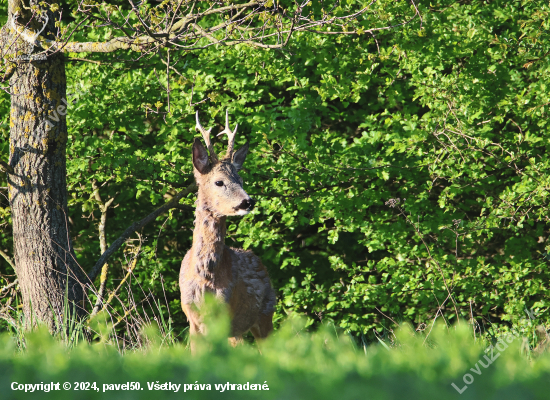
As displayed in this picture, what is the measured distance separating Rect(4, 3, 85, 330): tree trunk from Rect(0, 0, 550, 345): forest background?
86 centimetres

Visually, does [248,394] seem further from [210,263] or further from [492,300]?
[492,300]

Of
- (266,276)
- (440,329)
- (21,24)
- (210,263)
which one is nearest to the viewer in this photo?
(440,329)

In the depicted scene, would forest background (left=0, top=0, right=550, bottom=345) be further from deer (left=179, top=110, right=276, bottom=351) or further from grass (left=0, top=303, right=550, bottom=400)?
grass (left=0, top=303, right=550, bottom=400)

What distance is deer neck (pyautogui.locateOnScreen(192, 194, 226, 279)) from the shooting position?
4016mm

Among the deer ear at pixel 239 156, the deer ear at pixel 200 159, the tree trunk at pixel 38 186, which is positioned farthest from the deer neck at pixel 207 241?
the tree trunk at pixel 38 186

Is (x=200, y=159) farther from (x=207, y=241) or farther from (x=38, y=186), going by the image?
(x=38, y=186)

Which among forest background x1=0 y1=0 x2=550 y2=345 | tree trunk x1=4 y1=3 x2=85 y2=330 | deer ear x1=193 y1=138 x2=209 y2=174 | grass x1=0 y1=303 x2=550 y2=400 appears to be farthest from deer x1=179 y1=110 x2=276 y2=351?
grass x1=0 y1=303 x2=550 y2=400

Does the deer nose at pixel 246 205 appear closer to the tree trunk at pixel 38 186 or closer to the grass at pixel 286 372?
the tree trunk at pixel 38 186

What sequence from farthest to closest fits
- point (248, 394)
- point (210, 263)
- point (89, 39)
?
point (89, 39)
point (210, 263)
point (248, 394)

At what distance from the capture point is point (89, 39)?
654 cm

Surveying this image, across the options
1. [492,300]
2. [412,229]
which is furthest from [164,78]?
[492,300]

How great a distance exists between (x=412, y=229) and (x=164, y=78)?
11.4ft

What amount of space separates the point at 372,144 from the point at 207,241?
126 inches

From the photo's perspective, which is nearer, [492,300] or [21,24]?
[21,24]
